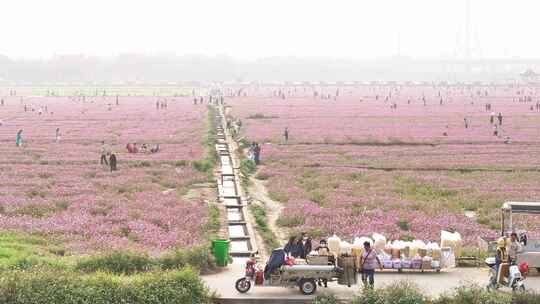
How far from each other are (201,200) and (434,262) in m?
14.5

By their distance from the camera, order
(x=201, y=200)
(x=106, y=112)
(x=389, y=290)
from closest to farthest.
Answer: (x=389, y=290) → (x=201, y=200) → (x=106, y=112)

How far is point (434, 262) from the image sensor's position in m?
20.7

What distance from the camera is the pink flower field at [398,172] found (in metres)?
28.4

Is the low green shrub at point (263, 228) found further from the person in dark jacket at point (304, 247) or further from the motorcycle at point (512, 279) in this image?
the motorcycle at point (512, 279)

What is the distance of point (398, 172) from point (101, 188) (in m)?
16.4

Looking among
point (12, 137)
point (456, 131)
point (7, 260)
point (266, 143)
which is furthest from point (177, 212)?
point (456, 131)

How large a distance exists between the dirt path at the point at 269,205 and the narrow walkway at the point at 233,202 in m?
0.76

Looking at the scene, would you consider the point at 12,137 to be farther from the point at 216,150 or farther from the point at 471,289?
the point at 471,289

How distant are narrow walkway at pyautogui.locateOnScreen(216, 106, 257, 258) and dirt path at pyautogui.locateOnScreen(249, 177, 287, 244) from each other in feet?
2.50

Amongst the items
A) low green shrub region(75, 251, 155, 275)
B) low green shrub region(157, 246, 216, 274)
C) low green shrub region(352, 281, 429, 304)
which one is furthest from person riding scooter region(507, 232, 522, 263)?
low green shrub region(75, 251, 155, 275)

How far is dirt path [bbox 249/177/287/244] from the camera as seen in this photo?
2731 centimetres

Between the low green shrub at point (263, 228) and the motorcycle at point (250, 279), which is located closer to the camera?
the motorcycle at point (250, 279)

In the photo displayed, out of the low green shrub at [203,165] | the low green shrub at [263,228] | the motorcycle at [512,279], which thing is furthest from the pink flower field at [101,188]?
the motorcycle at [512,279]

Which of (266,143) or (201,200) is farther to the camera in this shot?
(266,143)
